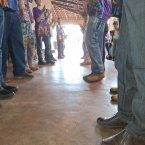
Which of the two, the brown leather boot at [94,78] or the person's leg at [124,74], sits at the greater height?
the person's leg at [124,74]

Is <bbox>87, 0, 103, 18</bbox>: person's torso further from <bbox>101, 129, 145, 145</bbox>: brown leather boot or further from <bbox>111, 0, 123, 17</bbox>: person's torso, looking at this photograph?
<bbox>101, 129, 145, 145</bbox>: brown leather boot

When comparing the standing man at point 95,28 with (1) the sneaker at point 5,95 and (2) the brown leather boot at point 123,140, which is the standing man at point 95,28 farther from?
(2) the brown leather boot at point 123,140

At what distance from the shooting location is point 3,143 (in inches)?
26.0

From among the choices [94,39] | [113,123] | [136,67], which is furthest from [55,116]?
[94,39]

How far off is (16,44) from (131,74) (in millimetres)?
1513

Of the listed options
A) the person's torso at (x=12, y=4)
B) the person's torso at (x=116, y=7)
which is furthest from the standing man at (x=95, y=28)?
the person's torso at (x=12, y=4)

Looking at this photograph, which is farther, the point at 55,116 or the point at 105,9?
the point at 105,9

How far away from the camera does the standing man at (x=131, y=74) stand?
18.9 inches

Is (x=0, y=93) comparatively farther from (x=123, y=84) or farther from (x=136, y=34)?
(x=136, y=34)

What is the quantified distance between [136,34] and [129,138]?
38 cm

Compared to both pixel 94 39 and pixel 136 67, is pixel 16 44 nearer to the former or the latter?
pixel 94 39

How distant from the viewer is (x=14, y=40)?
1.73m

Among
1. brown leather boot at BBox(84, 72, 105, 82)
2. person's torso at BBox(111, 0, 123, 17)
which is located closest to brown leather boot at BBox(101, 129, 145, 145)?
person's torso at BBox(111, 0, 123, 17)

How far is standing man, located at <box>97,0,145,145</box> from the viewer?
480 mm
